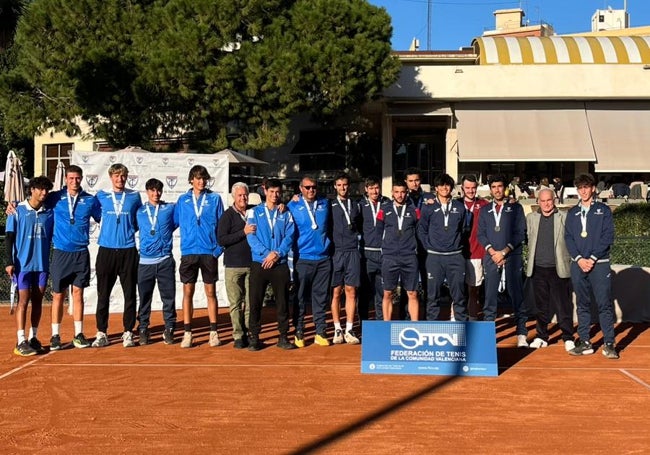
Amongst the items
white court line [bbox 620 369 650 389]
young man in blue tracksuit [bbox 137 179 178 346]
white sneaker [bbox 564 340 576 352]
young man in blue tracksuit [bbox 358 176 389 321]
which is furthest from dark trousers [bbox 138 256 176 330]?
white court line [bbox 620 369 650 389]

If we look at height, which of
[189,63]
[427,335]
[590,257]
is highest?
[189,63]

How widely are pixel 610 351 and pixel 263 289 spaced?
163 inches

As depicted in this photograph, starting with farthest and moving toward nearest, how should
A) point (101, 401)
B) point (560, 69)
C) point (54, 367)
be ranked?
1. point (560, 69)
2. point (54, 367)
3. point (101, 401)

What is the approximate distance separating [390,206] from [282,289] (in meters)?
1.69

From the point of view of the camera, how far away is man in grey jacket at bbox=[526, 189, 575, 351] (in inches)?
336

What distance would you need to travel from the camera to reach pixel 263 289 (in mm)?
8531

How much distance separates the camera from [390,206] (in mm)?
8719

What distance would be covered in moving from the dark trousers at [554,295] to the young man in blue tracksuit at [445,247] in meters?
0.96

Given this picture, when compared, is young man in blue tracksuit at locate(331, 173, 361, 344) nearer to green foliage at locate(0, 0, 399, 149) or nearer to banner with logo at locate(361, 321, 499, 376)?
banner with logo at locate(361, 321, 499, 376)

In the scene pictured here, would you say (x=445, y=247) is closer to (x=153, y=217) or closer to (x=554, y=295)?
(x=554, y=295)

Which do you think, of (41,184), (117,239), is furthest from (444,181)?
(41,184)

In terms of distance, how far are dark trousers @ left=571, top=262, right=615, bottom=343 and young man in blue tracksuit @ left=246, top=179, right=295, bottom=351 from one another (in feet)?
11.4

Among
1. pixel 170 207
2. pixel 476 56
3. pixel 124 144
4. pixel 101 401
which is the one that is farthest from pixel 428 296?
pixel 476 56

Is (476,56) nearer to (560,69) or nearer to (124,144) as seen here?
(560,69)
